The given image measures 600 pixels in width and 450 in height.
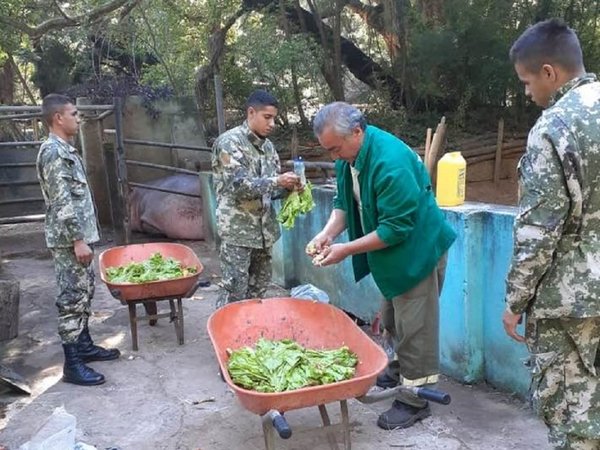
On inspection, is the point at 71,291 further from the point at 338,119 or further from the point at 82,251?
the point at 338,119

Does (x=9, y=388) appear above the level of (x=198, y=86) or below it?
below

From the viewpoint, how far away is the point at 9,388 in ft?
13.4

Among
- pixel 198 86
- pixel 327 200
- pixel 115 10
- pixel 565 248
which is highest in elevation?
pixel 115 10

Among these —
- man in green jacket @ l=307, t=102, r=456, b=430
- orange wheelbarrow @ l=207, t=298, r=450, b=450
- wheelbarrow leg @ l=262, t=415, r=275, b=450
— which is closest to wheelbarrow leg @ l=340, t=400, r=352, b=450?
orange wheelbarrow @ l=207, t=298, r=450, b=450

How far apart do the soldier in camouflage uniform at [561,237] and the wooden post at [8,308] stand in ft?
12.6

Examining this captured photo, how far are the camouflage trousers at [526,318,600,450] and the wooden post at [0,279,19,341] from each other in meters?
3.90

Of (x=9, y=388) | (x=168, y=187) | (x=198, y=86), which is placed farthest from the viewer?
(x=198, y=86)

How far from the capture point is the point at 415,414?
3445 millimetres

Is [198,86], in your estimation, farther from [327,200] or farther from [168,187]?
[327,200]

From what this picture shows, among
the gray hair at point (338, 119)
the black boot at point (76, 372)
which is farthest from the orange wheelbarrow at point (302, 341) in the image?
the black boot at point (76, 372)

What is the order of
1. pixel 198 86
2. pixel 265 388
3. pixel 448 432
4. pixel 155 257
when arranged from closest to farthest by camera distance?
pixel 265 388 → pixel 448 432 → pixel 155 257 → pixel 198 86

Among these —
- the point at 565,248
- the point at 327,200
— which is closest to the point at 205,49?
the point at 327,200

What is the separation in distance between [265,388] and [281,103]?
864cm

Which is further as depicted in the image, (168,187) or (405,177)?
(168,187)
